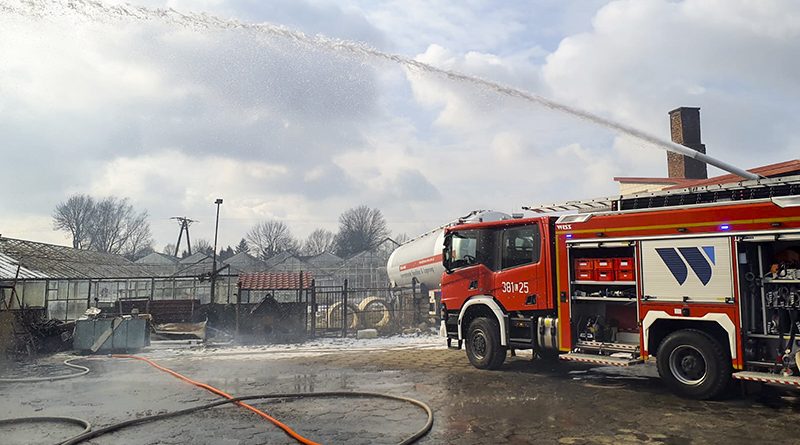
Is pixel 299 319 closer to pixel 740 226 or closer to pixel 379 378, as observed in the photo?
pixel 379 378

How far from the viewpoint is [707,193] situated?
8656 millimetres

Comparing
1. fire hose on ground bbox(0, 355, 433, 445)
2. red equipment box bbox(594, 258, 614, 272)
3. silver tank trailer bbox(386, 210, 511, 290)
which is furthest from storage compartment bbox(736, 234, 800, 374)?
silver tank trailer bbox(386, 210, 511, 290)

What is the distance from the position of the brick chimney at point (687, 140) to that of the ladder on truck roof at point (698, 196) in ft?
54.6

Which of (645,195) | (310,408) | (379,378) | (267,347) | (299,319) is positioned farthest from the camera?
(299,319)

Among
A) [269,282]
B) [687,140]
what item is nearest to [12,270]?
[269,282]

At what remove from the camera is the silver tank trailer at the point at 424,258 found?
21.6 meters

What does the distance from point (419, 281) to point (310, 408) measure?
52.8 ft

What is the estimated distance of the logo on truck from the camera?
8.31 metres

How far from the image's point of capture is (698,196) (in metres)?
8.73

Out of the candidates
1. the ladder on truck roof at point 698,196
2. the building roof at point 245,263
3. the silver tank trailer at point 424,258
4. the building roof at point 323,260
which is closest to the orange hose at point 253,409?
the ladder on truck roof at point 698,196

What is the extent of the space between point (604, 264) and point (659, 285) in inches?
42.8

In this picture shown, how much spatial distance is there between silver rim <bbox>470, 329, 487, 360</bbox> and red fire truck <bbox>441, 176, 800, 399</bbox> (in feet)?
0.12

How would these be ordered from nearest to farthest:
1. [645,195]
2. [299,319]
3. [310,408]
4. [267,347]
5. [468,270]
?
1. [310,408]
2. [645,195]
3. [468,270]
4. [267,347]
5. [299,319]

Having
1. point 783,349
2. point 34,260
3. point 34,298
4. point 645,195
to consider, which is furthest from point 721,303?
point 34,260
